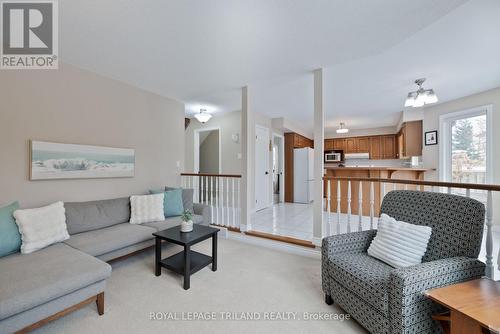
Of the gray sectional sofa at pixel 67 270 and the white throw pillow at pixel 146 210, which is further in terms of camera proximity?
the white throw pillow at pixel 146 210

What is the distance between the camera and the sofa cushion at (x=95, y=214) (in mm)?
2406

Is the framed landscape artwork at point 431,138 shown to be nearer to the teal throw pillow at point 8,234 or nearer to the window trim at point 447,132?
the window trim at point 447,132

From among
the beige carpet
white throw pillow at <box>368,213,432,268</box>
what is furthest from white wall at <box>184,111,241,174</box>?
white throw pillow at <box>368,213,432,268</box>

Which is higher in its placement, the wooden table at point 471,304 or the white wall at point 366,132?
the white wall at point 366,132

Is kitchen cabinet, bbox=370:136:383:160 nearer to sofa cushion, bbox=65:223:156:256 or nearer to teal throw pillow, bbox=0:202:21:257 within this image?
sofa cushion, bbox=65:223:156:256

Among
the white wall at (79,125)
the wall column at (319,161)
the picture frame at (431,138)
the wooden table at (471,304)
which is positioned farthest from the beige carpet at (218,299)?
the picture frame at (431,138)

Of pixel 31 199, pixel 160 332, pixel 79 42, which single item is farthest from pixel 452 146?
pixel 31 199

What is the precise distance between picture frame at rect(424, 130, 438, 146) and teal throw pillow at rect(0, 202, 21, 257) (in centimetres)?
696

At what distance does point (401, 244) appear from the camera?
1.60 metres

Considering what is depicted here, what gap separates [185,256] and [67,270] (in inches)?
34.4

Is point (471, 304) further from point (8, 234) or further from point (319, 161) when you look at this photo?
point (8, 234)

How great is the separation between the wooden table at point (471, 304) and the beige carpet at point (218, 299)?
2.14 ft

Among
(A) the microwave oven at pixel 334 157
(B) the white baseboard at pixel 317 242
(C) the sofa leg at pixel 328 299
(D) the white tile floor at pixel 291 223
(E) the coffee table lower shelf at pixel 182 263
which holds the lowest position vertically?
(C) the sofa leg at pixel 328 299

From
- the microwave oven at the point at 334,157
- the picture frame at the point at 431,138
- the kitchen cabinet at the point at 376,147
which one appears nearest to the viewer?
the picture frame at the point at 431,138
